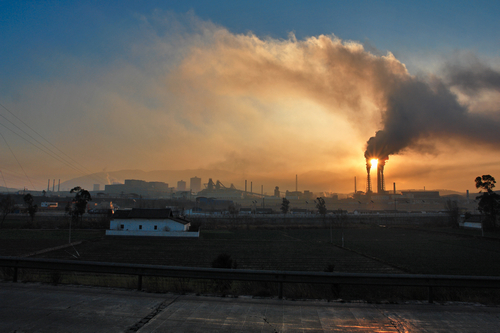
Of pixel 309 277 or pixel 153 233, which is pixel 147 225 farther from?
pixel 309 277

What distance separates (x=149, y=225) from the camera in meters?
54.4

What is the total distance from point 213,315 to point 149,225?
51.9 meters

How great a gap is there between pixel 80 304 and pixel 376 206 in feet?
623

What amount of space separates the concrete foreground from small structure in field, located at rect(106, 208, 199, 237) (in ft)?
153

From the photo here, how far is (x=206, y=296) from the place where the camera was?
7.59 meters

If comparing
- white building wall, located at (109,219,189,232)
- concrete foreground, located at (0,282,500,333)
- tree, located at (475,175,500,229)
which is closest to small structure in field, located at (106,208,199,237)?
white building wall, located at (109,219,189,232)

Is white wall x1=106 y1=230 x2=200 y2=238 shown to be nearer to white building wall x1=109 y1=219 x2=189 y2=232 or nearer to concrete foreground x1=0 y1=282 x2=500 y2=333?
white building wall x1=109 y1=219 x2=189 y2=232

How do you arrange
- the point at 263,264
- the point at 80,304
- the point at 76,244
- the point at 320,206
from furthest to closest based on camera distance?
the point at 320,206
the point at 76,244
the point at 263,264
the point at 80,304

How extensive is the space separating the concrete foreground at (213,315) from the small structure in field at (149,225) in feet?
153

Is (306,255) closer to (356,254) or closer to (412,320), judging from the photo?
(356,254)

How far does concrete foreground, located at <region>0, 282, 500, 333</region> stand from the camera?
5.68 m

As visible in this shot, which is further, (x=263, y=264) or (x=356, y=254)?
(x=356, y=254)

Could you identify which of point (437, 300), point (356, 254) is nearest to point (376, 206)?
point (356, 254)

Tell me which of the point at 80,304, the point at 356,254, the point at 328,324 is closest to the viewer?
the point at 328,324
